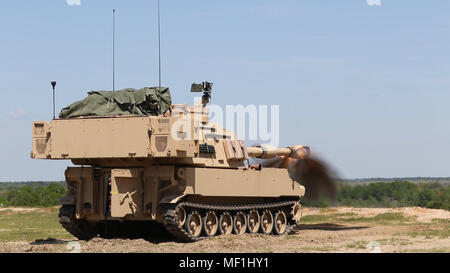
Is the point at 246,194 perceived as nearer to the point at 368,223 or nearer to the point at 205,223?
the point at 205,223

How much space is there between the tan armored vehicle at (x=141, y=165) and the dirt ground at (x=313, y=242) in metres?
0.73

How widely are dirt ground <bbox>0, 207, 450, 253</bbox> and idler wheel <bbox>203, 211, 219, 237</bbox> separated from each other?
446 mm

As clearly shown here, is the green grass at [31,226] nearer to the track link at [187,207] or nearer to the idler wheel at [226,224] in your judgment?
the track link at [187,207]

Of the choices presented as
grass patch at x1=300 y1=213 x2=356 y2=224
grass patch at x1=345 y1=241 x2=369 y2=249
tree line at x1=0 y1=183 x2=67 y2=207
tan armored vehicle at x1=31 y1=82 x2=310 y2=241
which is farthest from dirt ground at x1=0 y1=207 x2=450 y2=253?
tree line at x1=0 y1=183 x2=67 y2=207

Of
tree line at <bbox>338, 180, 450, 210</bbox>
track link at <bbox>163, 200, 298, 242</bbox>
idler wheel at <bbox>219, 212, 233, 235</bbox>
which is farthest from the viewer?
tree line at <bbox>338, 180, 450, 210</bbox>

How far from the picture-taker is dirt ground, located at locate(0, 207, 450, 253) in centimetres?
2238

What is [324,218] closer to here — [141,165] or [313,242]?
[313,242]

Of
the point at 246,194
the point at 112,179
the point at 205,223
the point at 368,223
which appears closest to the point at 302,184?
the point at 368,223

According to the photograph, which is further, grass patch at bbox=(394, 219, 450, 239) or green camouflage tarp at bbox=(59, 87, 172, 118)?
grass patch at bbox=(394, 219, 450, 239)

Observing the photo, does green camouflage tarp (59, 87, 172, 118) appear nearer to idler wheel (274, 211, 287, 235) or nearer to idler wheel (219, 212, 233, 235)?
idler wheel (219, 212, 233, 235)

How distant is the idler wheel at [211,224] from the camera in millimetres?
26087

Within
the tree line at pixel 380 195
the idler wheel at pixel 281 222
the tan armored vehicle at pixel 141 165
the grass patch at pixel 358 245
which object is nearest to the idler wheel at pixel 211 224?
the tan armored vehicle at pixel 141 165

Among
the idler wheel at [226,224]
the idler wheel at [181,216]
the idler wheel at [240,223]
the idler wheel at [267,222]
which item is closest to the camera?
the idler wheel at [181,216]

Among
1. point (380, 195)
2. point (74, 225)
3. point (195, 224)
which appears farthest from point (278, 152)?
point (380, 195)
